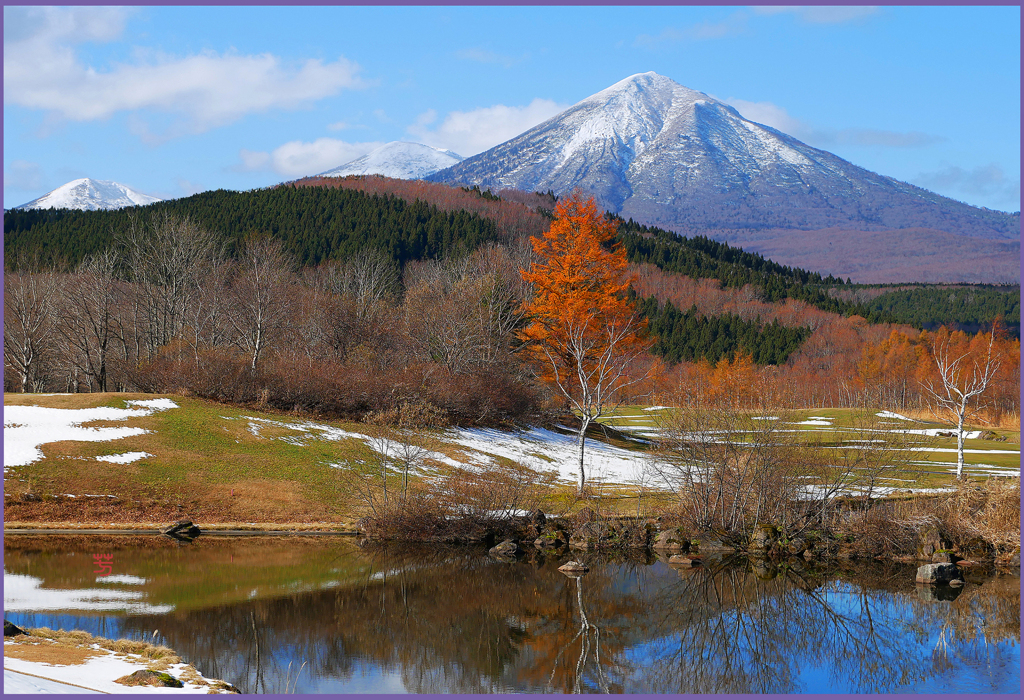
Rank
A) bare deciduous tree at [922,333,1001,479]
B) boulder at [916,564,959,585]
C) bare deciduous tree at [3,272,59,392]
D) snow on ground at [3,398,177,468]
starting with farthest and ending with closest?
bare deciduous tree at [3,272,59,392] → bare deciduous tree at [922,333,1001,479] → snow on ground at [3,398,177,468] → boulder at [916,564,959,585]

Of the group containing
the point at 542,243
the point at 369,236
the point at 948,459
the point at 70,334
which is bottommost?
the point at 948,459

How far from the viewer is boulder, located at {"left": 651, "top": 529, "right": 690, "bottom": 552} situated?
909 inches

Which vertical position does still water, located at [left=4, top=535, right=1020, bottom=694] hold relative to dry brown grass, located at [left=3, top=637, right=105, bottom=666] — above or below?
below

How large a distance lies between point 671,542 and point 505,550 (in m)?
4.87

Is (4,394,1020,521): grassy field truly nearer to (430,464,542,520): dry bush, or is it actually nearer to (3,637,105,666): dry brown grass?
(430,464,542,520): dry bush

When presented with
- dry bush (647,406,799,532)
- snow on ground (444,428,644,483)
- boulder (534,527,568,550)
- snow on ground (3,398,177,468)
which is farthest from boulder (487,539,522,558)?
snow on ground (3,398,177,468)

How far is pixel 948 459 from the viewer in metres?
41.8

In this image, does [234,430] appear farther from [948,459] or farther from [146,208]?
[146,208]

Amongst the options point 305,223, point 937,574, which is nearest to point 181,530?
point 937,574

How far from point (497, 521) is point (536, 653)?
9702 mm

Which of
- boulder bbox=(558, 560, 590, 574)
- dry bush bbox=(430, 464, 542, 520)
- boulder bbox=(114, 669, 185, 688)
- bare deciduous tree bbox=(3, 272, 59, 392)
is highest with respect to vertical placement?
bare deciduous tree bbox=(3, 272, 59, 392)

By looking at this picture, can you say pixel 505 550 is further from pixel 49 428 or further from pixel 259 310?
pixel 259 310

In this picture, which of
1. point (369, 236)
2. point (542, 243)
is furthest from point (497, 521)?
point (369, 236)

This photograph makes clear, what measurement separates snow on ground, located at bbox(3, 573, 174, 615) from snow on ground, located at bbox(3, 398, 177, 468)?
1029 cm
